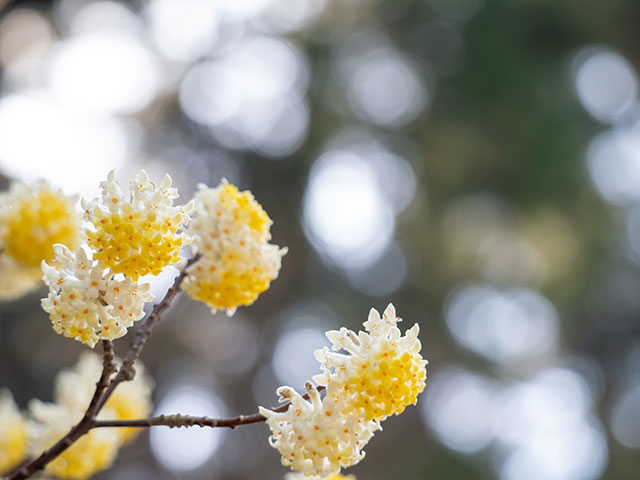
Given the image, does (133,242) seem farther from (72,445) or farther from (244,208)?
(72,445)

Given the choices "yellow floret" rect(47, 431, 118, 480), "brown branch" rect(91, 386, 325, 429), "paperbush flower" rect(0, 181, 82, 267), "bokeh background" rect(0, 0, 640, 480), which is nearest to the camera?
"brown branch" rect(91, 386, 325, 429)

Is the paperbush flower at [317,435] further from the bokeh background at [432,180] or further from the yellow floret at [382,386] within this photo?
the bokeh background at [432,180]

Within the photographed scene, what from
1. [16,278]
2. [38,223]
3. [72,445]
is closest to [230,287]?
[72,445]

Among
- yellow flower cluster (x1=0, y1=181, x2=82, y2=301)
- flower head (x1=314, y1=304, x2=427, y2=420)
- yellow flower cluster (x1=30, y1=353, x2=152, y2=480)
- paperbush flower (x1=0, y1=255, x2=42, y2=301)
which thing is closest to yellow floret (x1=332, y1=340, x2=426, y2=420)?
flower head (x1=314, y1=304, x2=427, y2=420)

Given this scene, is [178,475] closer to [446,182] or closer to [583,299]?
[446,182]

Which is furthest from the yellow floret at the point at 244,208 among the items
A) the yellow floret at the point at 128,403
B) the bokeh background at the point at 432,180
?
the bokeh background at the point at 432,180

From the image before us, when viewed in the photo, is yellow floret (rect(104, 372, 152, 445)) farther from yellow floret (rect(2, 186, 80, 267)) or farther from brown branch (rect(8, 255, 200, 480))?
brown branch (rect(8, 255, 200, 480))
